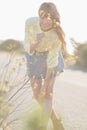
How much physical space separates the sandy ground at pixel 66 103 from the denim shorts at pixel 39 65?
253 mm

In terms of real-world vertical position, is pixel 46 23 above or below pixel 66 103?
above

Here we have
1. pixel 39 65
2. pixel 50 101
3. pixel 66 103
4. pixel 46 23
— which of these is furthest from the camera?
pixel 66 103

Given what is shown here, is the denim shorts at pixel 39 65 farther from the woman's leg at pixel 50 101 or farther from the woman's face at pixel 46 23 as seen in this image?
the woman's face at pixel 46 23

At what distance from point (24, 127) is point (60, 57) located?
214 centimetres

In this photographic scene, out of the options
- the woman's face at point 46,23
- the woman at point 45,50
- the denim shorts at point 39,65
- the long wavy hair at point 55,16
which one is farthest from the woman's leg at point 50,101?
the woman's face at point 46,23

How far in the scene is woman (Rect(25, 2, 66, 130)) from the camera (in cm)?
611

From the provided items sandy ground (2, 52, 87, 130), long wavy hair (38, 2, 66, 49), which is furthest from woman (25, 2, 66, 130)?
sandy ground (2, 52, 87, 130)

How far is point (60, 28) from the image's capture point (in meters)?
6.25

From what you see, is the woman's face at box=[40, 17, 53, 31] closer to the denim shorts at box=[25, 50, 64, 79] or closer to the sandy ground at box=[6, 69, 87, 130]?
the denim shorts at box=[25, 50, 64, 79]

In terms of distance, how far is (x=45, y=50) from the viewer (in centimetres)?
630

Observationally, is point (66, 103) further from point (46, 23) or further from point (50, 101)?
point (46, 23)

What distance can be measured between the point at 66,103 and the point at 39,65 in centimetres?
389

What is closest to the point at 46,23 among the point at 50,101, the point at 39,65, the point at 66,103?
the point at 39,65

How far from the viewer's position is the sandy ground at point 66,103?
7066mm
